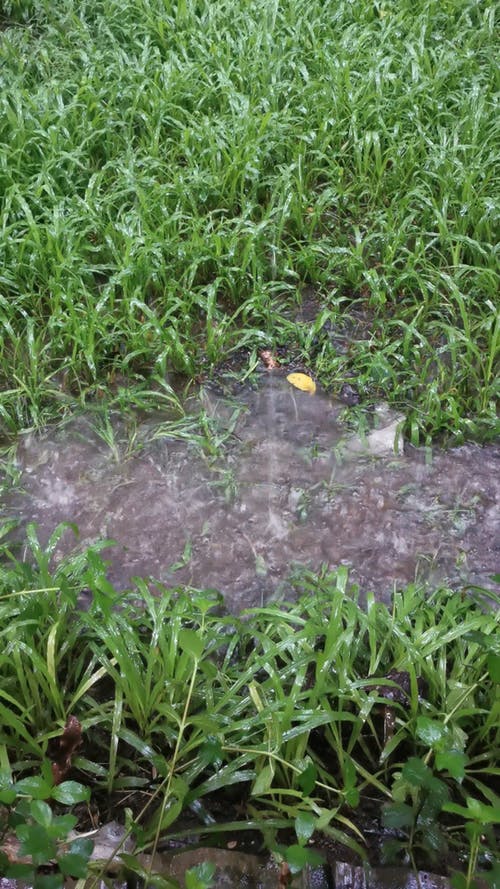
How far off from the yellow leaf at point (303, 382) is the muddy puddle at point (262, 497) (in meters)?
0.03

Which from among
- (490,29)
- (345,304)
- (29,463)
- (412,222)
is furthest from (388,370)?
(490,29)

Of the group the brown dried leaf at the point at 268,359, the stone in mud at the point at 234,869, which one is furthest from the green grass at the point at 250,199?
the stone in mud at the point at 234,869

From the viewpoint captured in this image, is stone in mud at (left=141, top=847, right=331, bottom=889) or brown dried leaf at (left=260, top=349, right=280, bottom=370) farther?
Answer: brown dried leaf at (left=260, top=349, right=280, bottom=370)

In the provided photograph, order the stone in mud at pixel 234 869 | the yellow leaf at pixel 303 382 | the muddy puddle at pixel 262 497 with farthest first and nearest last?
the yellow leaf at pixel 303 382
the muddy puddle at pixel 262 497
the stone in mud at pixel 234 869

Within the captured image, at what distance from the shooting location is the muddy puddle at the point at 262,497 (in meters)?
2.38

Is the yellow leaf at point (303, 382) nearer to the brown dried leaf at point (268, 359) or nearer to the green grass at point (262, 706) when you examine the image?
the brown dried leaf at point (268, 359)

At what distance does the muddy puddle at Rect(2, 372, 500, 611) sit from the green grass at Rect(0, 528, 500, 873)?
0.77ft

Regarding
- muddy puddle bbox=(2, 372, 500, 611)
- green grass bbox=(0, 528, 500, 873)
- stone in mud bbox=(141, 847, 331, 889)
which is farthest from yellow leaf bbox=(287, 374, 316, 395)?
stone in mud bbox=(141, 847, 331, 889)

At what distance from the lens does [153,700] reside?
74.5 inches

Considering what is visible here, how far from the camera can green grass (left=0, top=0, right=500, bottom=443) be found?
2869 mm

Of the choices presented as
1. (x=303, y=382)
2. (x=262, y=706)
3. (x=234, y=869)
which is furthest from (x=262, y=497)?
(x=234, y=869)

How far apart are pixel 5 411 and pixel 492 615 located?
1.81 metres

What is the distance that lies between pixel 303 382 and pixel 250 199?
103cm

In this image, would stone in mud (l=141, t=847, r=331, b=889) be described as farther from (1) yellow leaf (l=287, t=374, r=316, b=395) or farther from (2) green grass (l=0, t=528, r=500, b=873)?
(1) yellow leaf (l=287, t=374, r=316, b=395)
